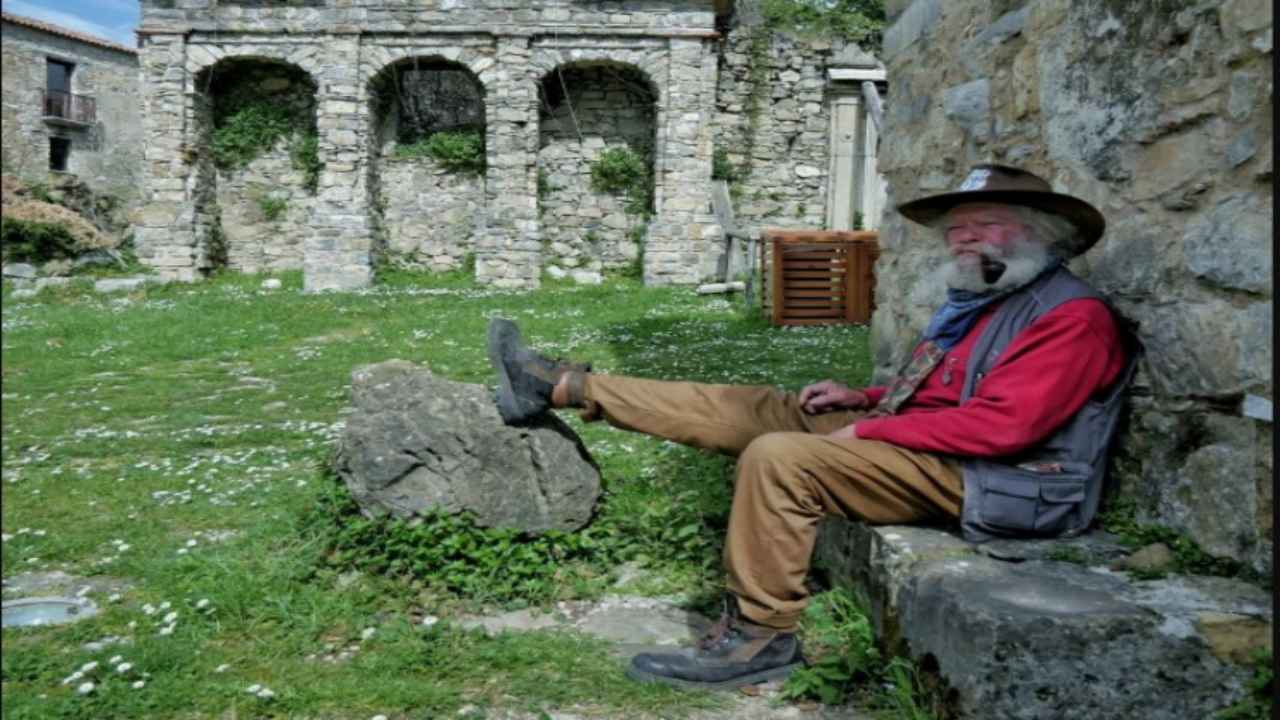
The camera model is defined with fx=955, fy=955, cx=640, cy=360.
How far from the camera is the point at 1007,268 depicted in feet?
9.22

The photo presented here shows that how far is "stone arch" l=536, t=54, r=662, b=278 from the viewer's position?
17.5 m

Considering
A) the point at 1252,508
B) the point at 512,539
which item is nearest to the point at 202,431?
the point at 512,539

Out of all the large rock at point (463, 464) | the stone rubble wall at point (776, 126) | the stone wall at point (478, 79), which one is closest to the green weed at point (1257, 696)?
the large rock at point (463, 464)

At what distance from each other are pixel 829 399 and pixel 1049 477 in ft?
3.08

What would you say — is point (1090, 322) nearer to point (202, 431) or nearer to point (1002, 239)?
point (1002, 239)

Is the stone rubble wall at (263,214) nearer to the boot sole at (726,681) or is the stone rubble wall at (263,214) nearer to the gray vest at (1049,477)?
the boot sole at (726,681)

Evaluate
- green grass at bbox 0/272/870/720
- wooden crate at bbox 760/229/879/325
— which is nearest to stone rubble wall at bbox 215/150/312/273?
green grass at bbox 0/272/870/720

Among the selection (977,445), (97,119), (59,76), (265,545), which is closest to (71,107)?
(97,119)

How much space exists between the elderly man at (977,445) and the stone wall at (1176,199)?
0.13 metres

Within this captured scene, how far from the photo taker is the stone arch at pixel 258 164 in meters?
17.5

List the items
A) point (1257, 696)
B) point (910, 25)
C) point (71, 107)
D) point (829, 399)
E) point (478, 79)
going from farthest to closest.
→ point (71, 107)
point (478, 79)
point (910, 25)
point (829, 399)
point (1257, 696)

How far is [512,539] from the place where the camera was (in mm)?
3541

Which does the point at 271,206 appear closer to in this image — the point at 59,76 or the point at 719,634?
the point at 719,634

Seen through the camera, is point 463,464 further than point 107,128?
No
